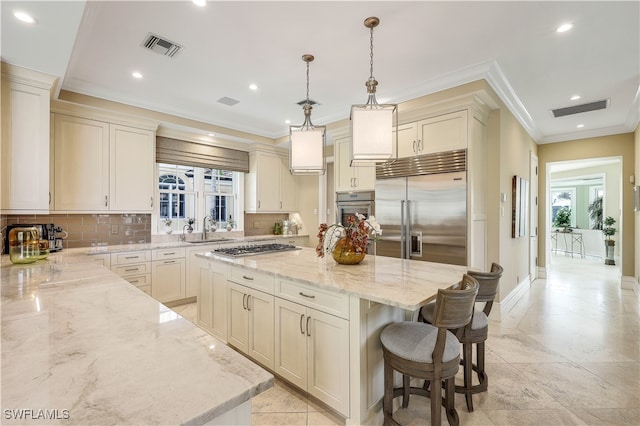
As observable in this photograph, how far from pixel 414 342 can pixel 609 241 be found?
29.0 feet

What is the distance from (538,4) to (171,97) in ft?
13.4

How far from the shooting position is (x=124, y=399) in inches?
27.3

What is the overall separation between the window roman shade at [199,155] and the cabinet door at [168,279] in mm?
1582

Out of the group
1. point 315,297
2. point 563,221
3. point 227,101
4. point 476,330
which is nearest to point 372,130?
Answer: point 315,297

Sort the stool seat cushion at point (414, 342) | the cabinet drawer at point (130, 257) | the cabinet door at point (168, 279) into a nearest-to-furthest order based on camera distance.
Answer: the stool seat cushion at point (414, 342) < the cabinet drawer at point (130, 257) < the cabinet door at point (168, 279)

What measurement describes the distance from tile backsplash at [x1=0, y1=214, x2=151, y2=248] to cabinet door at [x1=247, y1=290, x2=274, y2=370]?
283 centimetres

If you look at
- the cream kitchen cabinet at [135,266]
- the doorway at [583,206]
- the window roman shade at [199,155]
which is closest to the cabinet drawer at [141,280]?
the cream kitchen cabinet at [135,266]

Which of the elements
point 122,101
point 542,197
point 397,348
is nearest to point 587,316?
point 542,197

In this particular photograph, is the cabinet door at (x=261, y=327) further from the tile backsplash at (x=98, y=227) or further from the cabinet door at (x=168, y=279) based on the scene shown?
the tile backsplash at (x=98, y=227)

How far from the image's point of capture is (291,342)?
2.09m

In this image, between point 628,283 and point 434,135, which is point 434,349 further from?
point 628,283

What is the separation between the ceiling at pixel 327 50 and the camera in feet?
7.30

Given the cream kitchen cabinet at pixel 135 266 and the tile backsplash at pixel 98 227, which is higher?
the tile backsplash at pixel 98 227

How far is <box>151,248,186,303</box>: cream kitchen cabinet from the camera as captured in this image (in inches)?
156
